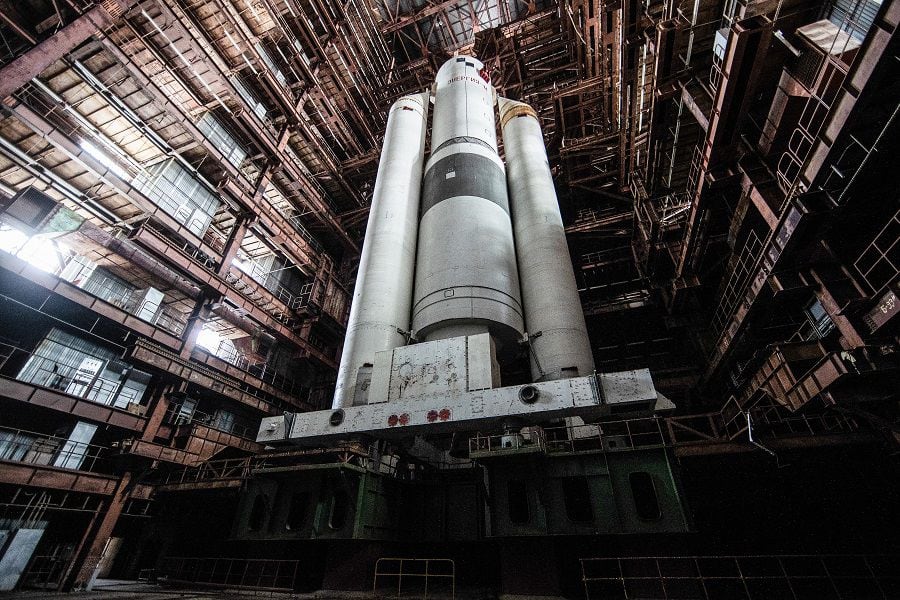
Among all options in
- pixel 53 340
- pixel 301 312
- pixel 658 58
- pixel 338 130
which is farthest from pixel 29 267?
pixel 658 58

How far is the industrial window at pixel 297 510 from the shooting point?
10.7 meters

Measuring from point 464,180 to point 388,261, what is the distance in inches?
132

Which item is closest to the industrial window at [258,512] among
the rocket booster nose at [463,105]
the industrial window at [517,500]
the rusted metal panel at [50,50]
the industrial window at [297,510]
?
the industrial window at [297,510]

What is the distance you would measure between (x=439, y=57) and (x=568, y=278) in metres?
27.5

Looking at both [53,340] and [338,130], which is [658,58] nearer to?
[338,130]

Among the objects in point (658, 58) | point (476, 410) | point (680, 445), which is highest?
point (658, 58)

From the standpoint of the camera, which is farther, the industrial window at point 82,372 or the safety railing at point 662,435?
the industrial window at point 82,372

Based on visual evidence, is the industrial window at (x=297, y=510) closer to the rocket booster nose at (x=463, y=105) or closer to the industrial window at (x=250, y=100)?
the rocket booster nose at (x=463, y=105)

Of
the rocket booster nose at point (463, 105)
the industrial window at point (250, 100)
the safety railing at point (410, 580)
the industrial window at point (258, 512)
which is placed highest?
the industrial window at point (250, 100)

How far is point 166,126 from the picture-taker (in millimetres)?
19922

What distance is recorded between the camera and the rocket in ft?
26.6

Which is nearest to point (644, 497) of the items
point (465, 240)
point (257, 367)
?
point (465, 240)

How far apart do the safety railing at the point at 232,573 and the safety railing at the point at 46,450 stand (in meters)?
4.82

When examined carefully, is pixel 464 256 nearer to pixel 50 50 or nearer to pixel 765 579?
pixel 765 579
